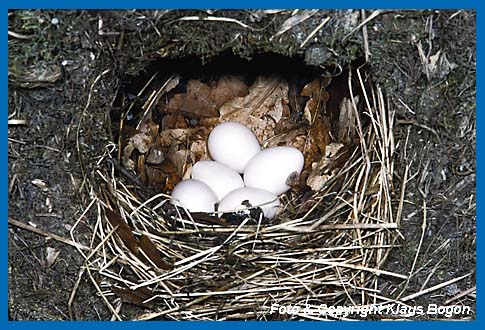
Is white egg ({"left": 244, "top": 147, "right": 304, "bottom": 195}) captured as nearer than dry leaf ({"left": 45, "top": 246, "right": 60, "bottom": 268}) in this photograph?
No

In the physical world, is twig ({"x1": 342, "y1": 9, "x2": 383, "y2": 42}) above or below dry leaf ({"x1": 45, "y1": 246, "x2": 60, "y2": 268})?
above

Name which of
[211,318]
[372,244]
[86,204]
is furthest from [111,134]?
[372,244]

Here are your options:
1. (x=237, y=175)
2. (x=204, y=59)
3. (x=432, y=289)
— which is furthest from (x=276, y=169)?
(x=432, y=289)

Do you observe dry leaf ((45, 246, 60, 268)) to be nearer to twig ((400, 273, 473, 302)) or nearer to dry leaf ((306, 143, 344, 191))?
dry leaf ((306, 143, 344, 191))

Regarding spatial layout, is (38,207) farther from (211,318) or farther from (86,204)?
(211,318)

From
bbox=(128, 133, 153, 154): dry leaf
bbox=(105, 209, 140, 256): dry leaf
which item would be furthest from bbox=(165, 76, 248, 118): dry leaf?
bbox=(105, 209, 140, 256): dry leaf

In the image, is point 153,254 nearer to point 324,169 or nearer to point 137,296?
point 137,296
